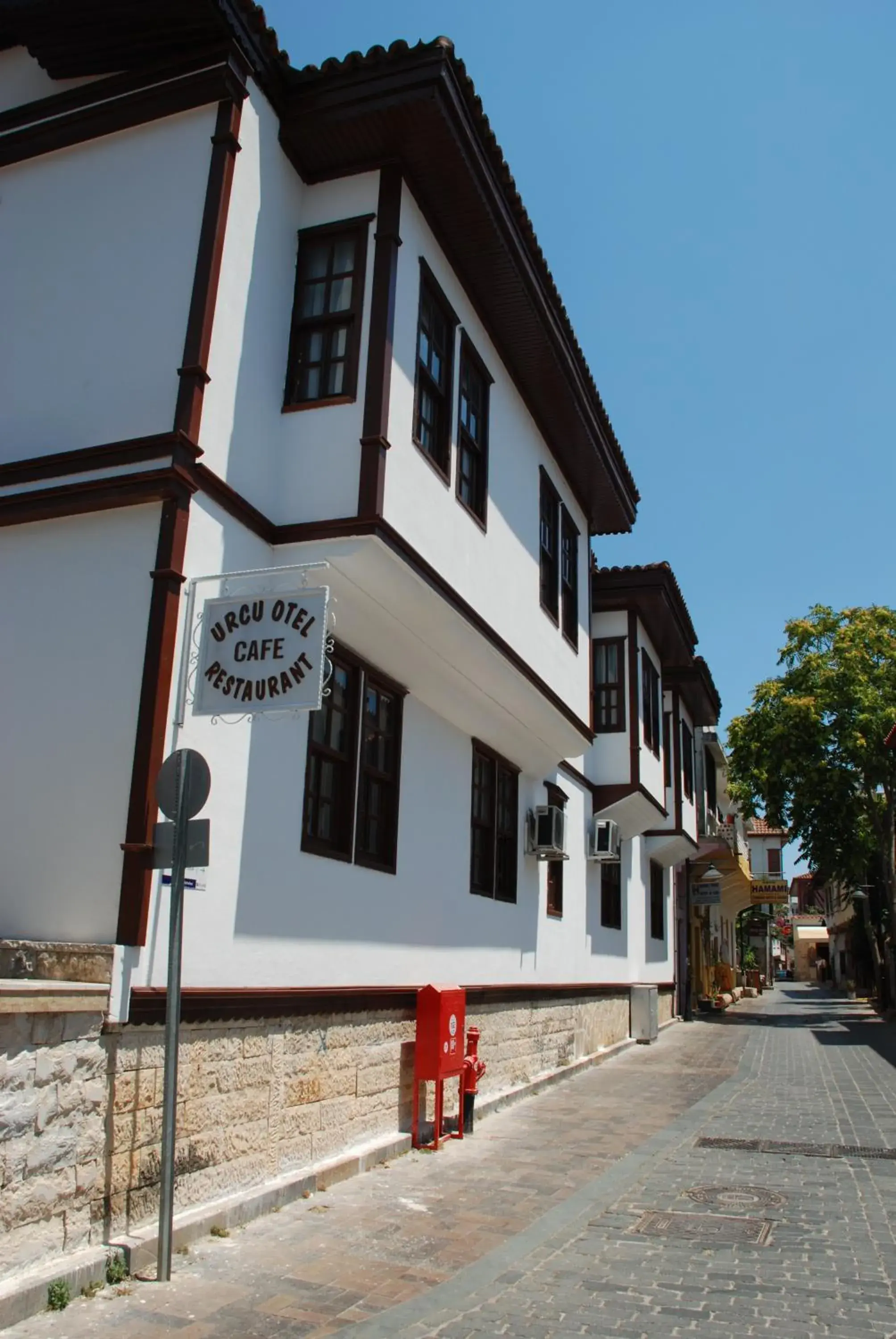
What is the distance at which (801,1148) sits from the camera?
9492 millimetres

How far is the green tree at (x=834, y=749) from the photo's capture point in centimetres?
2697

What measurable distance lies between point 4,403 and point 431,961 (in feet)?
19.2

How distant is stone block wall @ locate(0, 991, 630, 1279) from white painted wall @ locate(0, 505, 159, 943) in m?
0.75

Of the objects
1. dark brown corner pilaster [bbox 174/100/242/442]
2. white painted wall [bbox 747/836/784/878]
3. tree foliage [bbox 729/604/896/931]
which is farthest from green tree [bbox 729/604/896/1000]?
white painted wall [bbox 747/836/784/878]

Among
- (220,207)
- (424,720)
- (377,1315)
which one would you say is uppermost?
(220,207)

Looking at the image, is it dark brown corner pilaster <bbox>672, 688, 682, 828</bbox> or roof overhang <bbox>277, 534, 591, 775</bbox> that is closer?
roof overhang <bbox>277, 534, 591, 775</bbox>

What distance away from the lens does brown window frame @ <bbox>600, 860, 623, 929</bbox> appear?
57.4ft

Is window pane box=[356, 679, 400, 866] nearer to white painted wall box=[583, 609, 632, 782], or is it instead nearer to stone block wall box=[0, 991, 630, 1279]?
stone block wall box=[0, 991, 630, 1279]

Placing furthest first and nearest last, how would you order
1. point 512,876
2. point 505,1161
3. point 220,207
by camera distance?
point 512,876 → point 505,1161 → point 220,207

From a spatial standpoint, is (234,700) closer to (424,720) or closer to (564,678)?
(424,720)

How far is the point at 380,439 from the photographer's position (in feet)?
25.3

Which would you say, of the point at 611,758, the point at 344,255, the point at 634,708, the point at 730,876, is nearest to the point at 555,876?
the point at 611,758

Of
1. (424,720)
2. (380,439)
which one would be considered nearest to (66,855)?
(380,439)

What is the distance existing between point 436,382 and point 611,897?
1118cm
